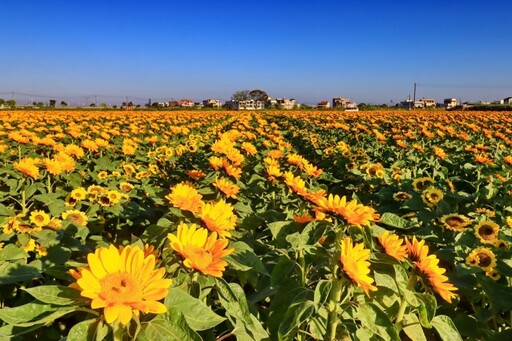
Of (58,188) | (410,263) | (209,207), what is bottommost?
(58,188)

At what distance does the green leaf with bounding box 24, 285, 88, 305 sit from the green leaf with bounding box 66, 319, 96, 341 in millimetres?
60

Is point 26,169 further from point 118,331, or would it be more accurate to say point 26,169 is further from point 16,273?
point 118,331

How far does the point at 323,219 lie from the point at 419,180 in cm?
243

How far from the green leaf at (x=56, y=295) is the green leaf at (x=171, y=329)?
188 mm

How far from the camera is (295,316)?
138 centimetres

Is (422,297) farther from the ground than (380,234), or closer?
closer

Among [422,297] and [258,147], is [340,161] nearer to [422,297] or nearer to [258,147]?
[258,147]

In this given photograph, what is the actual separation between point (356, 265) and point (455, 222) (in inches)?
78.1

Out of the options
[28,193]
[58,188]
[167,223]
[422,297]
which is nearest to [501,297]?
[422,297]

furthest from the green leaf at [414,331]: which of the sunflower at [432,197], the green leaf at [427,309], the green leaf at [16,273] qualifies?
the sunflower at [432,197]

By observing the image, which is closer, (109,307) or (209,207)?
(109,307)

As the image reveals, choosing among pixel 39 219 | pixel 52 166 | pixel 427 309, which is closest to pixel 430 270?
pixel 427 309

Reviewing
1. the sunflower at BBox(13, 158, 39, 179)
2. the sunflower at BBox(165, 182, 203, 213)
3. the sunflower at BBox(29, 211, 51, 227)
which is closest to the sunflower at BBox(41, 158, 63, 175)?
the sunflower at BBox(13, 158, 39, 179)

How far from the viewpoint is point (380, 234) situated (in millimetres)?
1819
